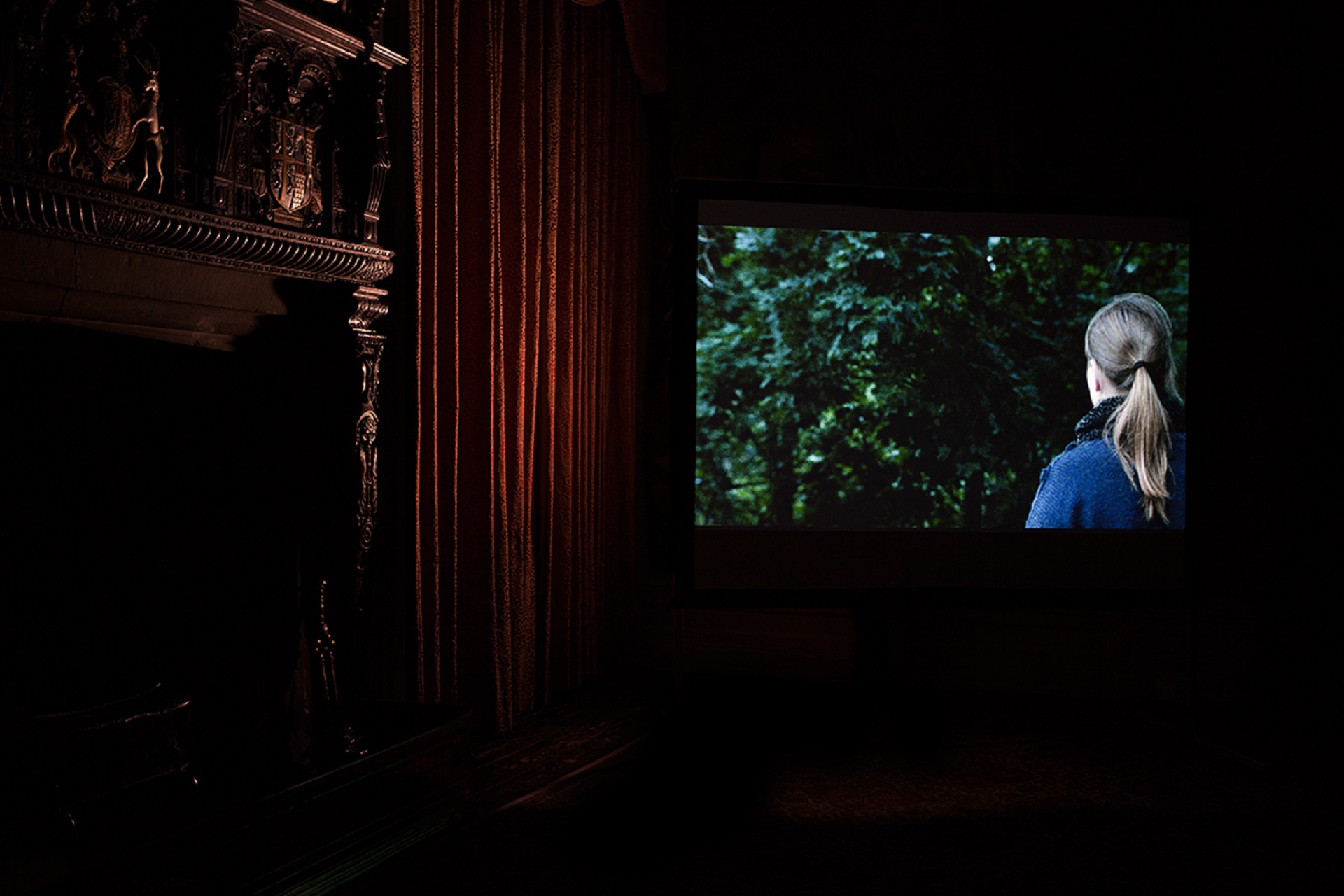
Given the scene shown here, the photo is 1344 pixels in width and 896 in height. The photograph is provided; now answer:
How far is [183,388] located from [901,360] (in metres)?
2.12

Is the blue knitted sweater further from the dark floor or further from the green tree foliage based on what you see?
the dark floor

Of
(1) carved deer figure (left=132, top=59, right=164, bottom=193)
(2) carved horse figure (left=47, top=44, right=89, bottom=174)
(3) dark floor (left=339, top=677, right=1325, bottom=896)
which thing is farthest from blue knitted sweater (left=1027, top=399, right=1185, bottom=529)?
(2) carved horse figure (left=47, top=44, right=89, bottom=174)

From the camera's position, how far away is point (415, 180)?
266cm

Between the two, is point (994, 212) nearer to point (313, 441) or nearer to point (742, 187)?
point (742, 187)

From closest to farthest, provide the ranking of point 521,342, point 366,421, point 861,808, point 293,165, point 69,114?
1. point 69,114
2. point 293,165
3. point 366,421
4. point 861,808
5. point 521,342

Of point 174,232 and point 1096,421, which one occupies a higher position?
point 174,232

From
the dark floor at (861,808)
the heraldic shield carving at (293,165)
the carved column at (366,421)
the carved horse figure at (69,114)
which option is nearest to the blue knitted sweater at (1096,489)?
the dark floor at (861,808)

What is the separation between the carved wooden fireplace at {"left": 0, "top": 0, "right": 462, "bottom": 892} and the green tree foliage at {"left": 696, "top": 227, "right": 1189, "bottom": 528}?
1374 millimetres

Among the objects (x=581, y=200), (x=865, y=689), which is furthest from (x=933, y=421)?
(x=581, y=200)

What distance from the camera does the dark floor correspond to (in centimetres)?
204

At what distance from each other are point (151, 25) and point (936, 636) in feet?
10.2

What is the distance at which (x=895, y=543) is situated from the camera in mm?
3256

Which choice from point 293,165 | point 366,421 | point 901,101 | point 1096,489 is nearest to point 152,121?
point 293,165

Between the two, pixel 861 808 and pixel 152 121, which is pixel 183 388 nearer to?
pixel 152 121
